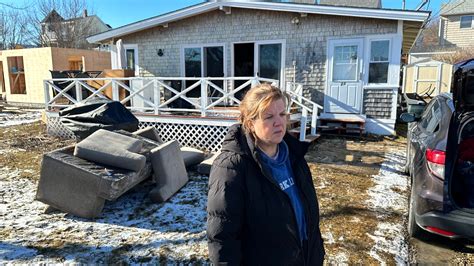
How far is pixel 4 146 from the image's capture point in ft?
24.1

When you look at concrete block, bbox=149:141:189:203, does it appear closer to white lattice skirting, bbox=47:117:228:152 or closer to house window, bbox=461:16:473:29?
white lattice skirting, bbox=47:117:228:152

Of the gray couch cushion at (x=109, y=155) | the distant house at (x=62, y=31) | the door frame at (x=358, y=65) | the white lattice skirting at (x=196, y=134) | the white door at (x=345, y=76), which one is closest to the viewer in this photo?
the gray couch cushion at (x=109, y=155)

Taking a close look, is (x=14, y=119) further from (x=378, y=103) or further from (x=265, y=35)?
(x=378, y=103)

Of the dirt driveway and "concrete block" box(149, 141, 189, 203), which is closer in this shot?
the dirt driveway

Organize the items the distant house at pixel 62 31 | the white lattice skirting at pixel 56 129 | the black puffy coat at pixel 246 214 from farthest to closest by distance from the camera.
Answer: the distant house at pixel 62 31
the white lattice skirting at pixel 56 129
the black puffy coat at pixel 246 214

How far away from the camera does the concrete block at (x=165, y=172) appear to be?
4.14 meters

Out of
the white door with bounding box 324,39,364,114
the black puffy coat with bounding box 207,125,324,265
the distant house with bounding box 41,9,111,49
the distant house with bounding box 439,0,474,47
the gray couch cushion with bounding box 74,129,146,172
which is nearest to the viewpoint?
the black puffy coat with bounding box 207,125,324,265

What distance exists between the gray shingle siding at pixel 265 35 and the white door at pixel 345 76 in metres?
0.20

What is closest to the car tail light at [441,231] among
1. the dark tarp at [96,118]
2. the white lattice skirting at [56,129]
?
the dark tarp at [96,118]

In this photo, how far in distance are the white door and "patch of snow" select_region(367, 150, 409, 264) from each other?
2634 mm

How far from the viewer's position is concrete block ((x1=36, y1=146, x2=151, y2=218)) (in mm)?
3544

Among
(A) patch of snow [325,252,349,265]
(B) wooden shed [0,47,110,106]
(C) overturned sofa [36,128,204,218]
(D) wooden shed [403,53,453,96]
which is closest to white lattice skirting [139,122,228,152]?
(C) overturned sofa [36,128,204,218]

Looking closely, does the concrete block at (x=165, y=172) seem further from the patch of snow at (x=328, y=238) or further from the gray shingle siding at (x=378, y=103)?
the gray shingle siding at (x=378, y=103)

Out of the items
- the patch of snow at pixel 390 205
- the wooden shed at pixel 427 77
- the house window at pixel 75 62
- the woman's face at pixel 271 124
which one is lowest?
the patch of snow at pixel 390 205
